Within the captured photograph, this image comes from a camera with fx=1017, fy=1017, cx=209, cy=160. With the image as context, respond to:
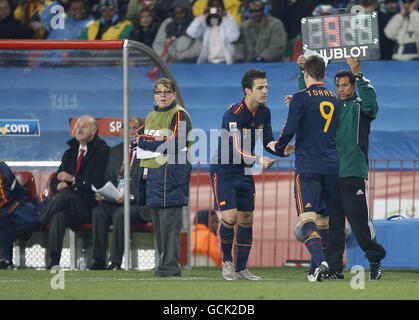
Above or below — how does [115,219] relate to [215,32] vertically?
below

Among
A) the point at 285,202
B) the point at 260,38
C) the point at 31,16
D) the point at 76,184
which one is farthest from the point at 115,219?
the point at 31,16

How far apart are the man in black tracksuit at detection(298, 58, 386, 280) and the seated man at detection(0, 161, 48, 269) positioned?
4.44 meters

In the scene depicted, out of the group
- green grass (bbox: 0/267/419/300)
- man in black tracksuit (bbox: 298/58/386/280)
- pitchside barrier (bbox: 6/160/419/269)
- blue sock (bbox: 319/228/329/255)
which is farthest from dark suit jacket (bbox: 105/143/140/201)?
blue sock (bbox: 319/228/329/255)

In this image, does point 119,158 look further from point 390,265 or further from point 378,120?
point 378,120

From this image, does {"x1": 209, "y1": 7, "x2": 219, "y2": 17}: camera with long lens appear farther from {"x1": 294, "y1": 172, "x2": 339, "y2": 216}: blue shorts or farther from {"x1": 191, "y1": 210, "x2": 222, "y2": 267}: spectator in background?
{"x1": 294, "y1": 172, "x2": 339, "y2": 216}: blue shorts

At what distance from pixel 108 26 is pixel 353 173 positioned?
34.4 ft

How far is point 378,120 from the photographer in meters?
17.8

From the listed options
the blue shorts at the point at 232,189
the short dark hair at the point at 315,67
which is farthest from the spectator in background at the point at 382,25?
the short dark hair at the point at 315,67

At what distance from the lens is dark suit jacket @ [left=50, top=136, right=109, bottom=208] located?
42.1 ft

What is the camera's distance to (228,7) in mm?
19266

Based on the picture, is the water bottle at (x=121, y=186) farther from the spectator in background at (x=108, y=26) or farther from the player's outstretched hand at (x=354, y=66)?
the spectator in background at (x=108, y=26)

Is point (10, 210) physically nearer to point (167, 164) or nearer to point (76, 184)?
point (76, 184)
